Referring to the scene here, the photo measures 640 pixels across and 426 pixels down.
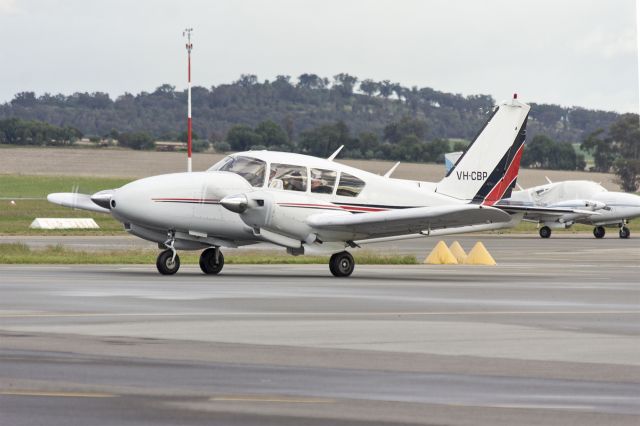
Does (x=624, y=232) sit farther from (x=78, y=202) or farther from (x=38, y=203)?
(x=38, y=203)

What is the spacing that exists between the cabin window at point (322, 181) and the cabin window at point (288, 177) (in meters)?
0.20

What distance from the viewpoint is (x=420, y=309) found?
16.6m

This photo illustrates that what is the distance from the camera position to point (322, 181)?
963 inches

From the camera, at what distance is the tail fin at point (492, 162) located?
1037 inches

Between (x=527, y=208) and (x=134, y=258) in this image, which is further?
(x=134, y=258)

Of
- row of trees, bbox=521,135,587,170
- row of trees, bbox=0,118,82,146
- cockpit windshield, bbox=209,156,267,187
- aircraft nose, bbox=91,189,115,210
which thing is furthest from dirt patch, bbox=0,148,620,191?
aircraft nose, bbox=91,189,115,210

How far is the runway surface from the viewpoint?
28.4 feet

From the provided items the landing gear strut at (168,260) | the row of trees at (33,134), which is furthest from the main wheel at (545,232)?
the row of trees at (33,134)

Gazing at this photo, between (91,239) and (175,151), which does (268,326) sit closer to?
(91,239)

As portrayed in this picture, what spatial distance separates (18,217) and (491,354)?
51.5 meters

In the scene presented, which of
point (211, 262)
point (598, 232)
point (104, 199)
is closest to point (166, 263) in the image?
point (211, 262)

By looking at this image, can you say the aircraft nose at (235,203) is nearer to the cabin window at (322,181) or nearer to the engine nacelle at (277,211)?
the engine nacelle at (277,211)

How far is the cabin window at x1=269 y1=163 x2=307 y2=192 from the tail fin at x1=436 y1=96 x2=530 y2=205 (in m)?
3.47

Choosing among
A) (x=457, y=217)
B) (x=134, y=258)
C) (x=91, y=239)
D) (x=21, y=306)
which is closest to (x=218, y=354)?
(x=21, y=306)
